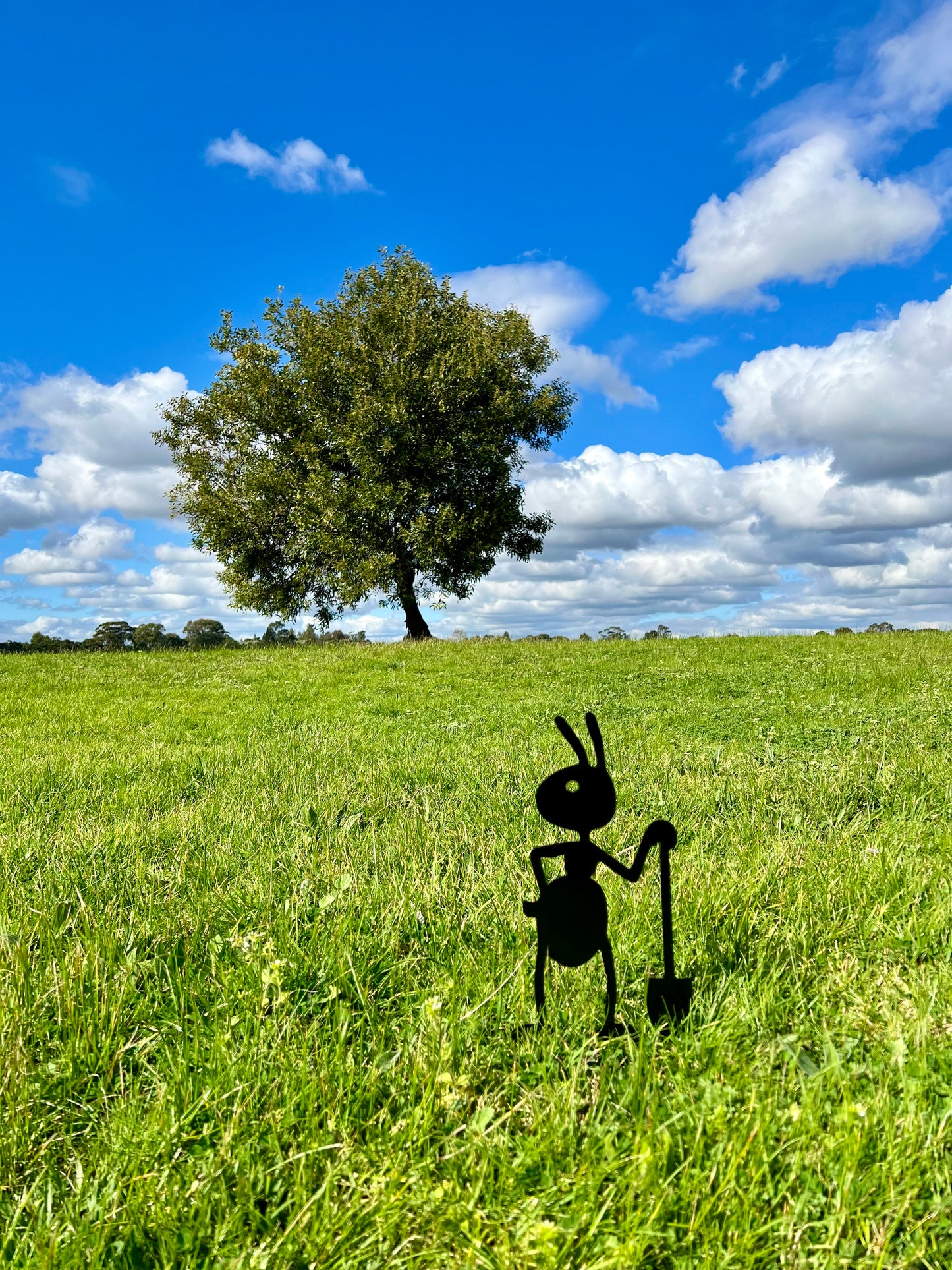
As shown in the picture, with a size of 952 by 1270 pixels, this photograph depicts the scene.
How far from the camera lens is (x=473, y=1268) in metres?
2.26

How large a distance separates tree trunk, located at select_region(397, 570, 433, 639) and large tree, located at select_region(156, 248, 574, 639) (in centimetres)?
9

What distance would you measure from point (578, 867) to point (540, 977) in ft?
1.61

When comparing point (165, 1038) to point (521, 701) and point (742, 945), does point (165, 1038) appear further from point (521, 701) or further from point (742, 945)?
point (521, 701)

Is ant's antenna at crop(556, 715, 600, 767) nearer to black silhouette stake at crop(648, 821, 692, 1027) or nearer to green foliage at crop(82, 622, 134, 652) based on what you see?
black silhouette stake at crop(648, 821, 692, 1027)

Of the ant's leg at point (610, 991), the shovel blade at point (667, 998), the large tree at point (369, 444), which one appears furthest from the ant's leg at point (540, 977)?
the large tree at point (369, 444)

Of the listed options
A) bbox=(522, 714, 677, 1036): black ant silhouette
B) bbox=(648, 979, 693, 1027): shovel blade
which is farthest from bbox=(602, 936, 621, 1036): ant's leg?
bbox=(648, 979, 693, 1027): shovel blade

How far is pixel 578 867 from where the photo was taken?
281 cm

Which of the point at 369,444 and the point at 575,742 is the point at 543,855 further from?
the point at 369,444

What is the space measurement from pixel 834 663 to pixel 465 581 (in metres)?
16.8

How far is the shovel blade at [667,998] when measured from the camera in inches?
117

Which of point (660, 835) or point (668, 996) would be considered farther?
point (668, 996)

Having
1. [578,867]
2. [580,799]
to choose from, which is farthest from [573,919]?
[580,799]

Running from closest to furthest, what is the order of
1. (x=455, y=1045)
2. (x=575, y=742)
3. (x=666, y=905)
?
1. (x=575, y=742)
2. (x=666, y=905)
3. (x=455, y=1045)

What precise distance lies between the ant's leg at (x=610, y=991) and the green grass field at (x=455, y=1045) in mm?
72
